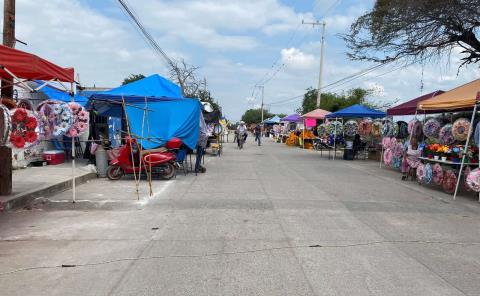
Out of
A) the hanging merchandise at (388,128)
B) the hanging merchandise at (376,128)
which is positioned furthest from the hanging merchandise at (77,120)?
the hanging merchandise at (376,128)

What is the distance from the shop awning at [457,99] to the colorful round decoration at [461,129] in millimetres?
429

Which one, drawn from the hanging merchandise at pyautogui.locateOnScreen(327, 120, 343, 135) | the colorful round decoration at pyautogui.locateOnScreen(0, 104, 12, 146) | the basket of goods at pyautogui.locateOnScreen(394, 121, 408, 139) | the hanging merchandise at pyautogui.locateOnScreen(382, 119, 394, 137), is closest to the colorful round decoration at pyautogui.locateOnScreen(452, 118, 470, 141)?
the basket of goods at pyautogui.locateOnScreen(394, 121, 408, 139)

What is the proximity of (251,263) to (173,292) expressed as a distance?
4.22ft

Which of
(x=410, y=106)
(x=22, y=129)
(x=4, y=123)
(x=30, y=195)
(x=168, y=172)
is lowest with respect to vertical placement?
(x=30, y=195)

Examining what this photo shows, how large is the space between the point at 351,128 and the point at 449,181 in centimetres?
1241

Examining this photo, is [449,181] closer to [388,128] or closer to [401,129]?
[401,129]

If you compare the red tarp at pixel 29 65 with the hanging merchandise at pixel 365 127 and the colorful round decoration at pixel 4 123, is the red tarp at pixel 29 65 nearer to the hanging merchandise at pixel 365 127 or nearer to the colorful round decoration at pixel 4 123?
the colorful round decoration at pixel 4 123

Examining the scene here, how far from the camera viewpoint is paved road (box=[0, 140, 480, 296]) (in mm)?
4965

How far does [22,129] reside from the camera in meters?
8.98

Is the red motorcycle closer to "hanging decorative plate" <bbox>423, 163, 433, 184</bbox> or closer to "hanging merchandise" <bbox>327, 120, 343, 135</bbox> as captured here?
"hanging decorative plate" <bbox>423, 163, 433, 184</bbox>

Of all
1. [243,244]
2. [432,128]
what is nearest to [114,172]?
[243,244]

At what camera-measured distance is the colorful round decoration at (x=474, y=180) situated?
10906 mm

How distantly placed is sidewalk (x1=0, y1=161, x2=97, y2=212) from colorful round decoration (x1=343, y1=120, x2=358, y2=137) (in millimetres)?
14757

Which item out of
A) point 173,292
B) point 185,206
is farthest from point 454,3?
point 173,292
